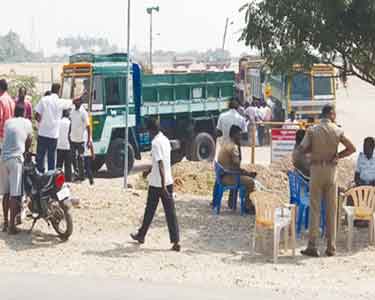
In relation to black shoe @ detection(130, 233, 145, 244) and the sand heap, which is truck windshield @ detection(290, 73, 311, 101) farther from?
black shoe @ detection(130, 233, 145, 244)

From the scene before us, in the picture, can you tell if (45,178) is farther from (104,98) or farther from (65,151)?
(104,98)

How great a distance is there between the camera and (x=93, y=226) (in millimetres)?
11680

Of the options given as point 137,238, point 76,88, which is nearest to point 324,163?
point 137,238

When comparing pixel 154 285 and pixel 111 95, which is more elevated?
pixel 111 95

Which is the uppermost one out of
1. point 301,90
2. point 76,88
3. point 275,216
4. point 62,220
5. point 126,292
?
point 301,90

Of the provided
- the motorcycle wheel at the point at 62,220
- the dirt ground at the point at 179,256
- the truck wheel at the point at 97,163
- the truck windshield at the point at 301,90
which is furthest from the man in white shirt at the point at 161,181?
the truck windshield at the point at 301,90

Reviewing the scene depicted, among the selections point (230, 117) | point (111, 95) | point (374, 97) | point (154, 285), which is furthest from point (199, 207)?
point (374, 97)

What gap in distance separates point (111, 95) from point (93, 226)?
7.58m

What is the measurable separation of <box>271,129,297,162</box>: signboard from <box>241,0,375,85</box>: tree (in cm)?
575

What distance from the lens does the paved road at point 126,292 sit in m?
8.10

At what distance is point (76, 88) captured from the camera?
1923 cm

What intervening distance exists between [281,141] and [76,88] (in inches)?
188

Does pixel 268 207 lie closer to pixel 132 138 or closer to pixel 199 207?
pixel 199 207

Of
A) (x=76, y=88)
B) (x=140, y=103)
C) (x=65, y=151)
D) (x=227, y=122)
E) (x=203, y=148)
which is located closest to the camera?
(x=227, y=122)
